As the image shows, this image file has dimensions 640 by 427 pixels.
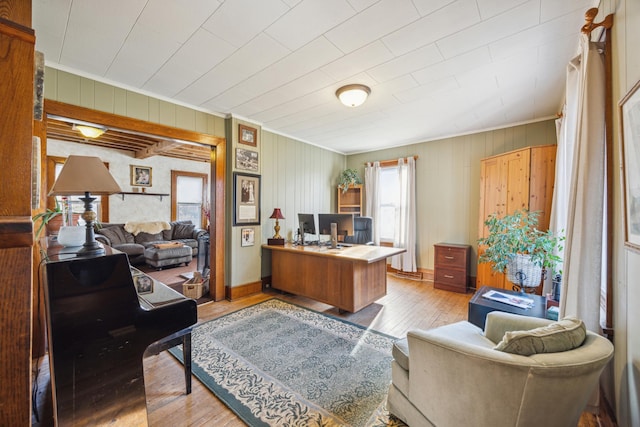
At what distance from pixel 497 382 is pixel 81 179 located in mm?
2436

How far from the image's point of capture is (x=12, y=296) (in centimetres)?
58

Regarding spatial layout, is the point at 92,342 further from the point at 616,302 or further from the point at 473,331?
the point at 616,302

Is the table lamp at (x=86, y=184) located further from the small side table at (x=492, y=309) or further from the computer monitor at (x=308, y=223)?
the small side table at (x=492, y=309)

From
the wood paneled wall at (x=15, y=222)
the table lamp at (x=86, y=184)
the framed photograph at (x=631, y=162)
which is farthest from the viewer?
the table lamp at (x=86, y=184)

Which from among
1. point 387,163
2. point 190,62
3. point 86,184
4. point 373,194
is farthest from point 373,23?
point 373,194

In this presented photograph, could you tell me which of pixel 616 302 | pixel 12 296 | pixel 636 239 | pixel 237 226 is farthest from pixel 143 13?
pixel 616 302

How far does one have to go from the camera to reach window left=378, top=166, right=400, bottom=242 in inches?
208

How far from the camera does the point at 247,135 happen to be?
12.6ft

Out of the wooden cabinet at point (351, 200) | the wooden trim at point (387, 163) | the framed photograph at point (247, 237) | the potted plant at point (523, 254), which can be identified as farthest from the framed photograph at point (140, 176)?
the potted plant at point (523, 254)

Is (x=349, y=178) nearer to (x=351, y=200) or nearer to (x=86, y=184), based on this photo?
(x=351, y=200)

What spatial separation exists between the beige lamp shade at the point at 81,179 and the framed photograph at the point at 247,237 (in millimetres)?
2161

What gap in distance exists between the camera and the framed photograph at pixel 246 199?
3.72 metres

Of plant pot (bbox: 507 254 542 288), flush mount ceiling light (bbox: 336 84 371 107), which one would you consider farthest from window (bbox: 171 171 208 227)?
plant pot (bbox: 507 254 542 288)

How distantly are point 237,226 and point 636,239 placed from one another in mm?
3650
